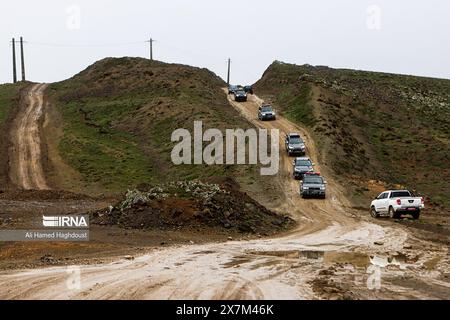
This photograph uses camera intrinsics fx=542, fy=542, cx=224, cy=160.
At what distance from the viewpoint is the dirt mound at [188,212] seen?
26.9 m

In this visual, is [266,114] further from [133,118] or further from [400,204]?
[400,204]

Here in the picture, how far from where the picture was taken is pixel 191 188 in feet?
97.9

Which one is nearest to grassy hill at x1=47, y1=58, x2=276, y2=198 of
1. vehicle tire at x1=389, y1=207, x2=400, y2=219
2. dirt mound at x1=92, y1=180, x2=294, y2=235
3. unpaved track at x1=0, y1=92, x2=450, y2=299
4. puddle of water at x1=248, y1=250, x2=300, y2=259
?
vehicle tire at x1=389, y1=207, x2=400, y2=219

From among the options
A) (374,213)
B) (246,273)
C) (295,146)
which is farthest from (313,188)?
(246,273)

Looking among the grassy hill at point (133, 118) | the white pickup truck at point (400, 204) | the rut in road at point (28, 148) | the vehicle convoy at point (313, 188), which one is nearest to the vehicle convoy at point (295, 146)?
the grassy hill at point (133, 118)

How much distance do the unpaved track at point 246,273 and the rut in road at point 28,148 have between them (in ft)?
106

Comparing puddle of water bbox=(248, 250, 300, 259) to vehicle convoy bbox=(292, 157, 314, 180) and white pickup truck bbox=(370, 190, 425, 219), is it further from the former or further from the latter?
vehicle convoy bbox=(292, 157, 314, 180)

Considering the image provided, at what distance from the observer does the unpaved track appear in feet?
40.4

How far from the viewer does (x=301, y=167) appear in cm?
4822

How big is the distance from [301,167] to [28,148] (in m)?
32.1

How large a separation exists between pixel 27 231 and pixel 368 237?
15.8 m

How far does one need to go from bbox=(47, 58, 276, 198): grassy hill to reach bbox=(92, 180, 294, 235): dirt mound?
57.3ft

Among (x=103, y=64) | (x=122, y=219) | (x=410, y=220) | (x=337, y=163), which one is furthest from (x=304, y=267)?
(x=103, y=64)
